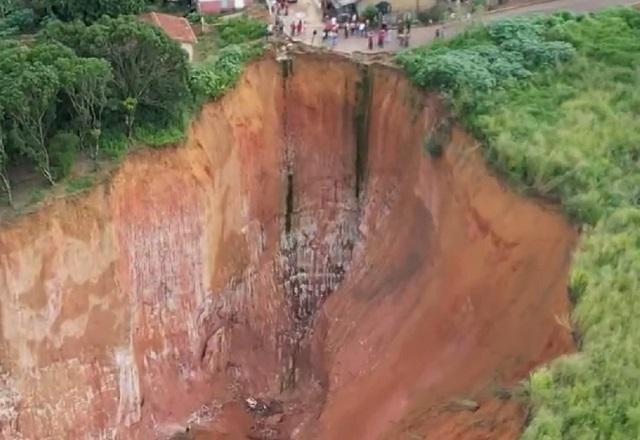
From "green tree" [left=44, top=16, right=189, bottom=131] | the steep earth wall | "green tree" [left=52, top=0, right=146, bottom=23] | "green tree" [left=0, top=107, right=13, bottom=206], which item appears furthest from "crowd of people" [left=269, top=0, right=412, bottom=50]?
"green tree" [left=0, top=107, right=13, bottom=206]

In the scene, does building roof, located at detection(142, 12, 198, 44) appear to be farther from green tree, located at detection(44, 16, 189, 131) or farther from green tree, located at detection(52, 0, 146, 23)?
green tree, located at detection(44, 16, 189, 131)

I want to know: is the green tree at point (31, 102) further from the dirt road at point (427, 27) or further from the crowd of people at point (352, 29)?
the dirt road at point (427, 27)

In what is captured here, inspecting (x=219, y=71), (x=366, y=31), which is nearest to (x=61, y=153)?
(x=219, y=71)

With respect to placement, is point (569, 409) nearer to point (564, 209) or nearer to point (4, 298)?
point (564, 209)

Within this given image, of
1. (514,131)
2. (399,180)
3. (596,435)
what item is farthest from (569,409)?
(399,180)

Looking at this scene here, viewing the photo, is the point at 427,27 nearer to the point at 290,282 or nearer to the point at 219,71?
the point at 219,71
